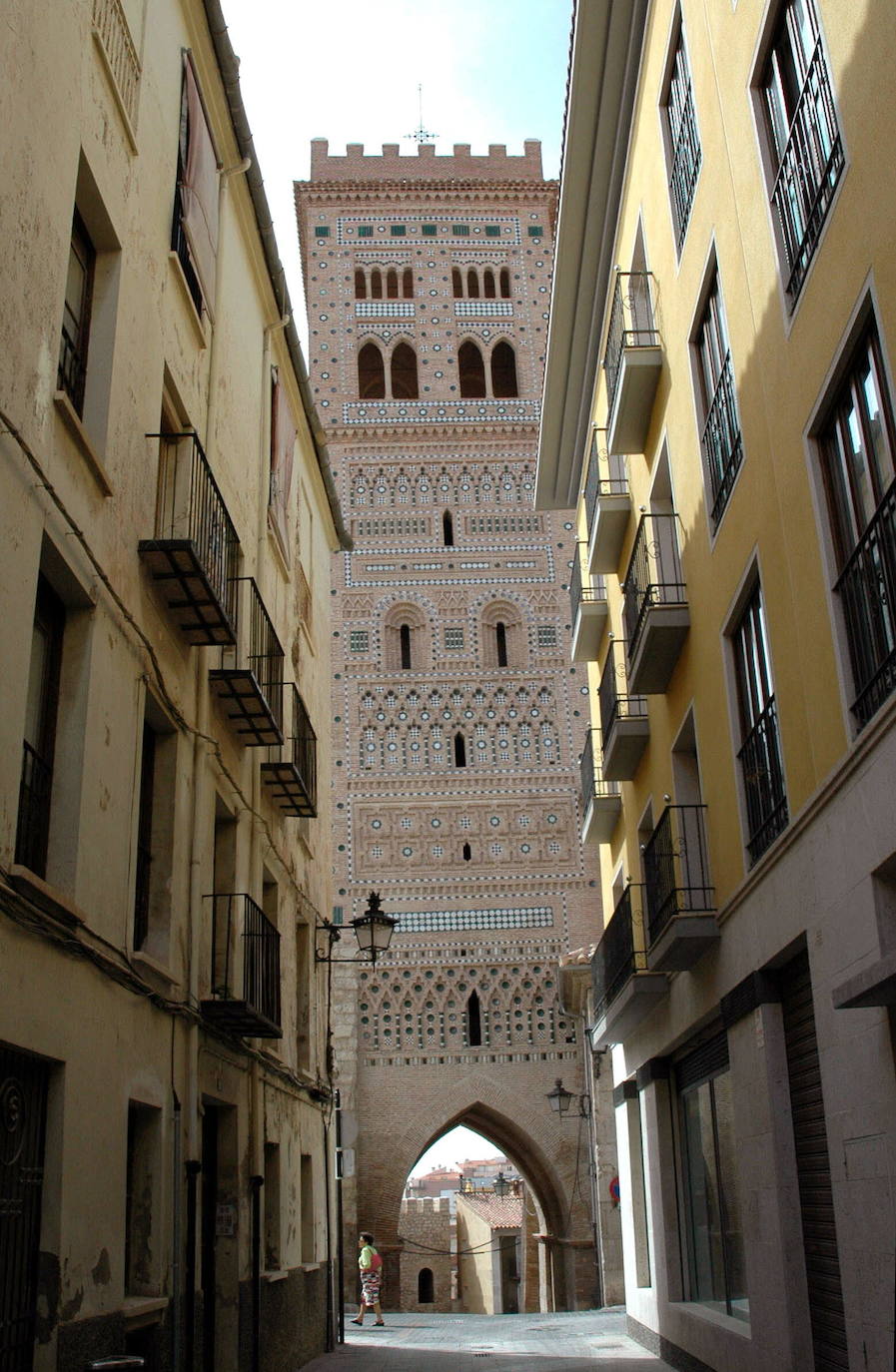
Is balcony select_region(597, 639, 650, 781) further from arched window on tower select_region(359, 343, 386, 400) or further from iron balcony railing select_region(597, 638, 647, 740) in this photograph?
arched window on tower select_region(359, 343, 386, 400)

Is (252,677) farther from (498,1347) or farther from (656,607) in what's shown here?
(498,1347)

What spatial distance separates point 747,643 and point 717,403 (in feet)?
5.56

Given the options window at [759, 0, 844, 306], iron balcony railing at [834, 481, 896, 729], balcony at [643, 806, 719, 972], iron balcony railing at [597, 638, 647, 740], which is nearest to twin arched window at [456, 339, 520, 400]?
→ iron balcony railing at [597, 638, 647, 740]

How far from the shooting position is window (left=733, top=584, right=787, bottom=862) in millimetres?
8562

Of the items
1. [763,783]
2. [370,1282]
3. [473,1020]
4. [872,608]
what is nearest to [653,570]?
[763,783]

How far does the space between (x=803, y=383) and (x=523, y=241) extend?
106 ft

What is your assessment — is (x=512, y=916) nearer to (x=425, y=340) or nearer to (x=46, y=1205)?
(x=425, y=340)

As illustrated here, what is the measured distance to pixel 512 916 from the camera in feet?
99.5

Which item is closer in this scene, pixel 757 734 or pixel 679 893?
pixel 757 734

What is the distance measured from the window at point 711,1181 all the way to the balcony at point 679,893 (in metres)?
0.75

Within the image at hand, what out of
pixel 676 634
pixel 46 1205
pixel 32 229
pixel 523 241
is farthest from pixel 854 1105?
pixel 523 241

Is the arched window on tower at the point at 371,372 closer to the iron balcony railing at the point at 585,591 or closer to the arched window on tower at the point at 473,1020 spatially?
the arched window on tower at the point at 473,1020

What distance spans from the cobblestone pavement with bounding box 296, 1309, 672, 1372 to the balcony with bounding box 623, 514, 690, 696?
6.02 metres

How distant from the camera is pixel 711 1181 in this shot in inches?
431
